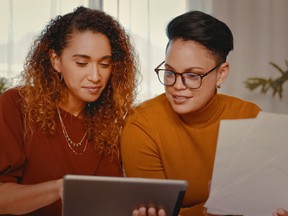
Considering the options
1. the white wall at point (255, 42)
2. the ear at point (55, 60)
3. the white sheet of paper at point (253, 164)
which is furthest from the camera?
the white wall at point (255, 42)

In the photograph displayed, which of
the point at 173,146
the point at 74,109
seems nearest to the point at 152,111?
the point at 173,146

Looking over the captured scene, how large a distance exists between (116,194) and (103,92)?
2.17 feet

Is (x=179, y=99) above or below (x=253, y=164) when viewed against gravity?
above

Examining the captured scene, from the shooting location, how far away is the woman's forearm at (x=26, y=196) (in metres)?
1.29

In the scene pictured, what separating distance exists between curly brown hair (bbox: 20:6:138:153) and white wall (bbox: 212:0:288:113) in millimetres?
1932

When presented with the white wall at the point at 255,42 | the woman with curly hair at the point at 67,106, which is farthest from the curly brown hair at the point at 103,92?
the white wall at the point at 255,42

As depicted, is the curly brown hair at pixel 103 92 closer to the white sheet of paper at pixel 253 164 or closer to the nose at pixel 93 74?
the nose at pixel 93 74

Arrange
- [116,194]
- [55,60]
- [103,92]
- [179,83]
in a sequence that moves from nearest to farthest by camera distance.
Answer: [116,194] → [179,83] → [55,60] → [103,92]

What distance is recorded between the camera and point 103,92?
1687mm

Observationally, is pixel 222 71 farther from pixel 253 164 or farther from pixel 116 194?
pixel 116 194

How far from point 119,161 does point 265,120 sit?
2.11 ft

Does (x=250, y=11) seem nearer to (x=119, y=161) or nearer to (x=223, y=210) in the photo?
(x=119, y=161)

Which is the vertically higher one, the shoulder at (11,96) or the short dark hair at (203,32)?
the short dark hair at (203,32)

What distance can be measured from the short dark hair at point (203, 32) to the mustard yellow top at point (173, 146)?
0.22 metres
